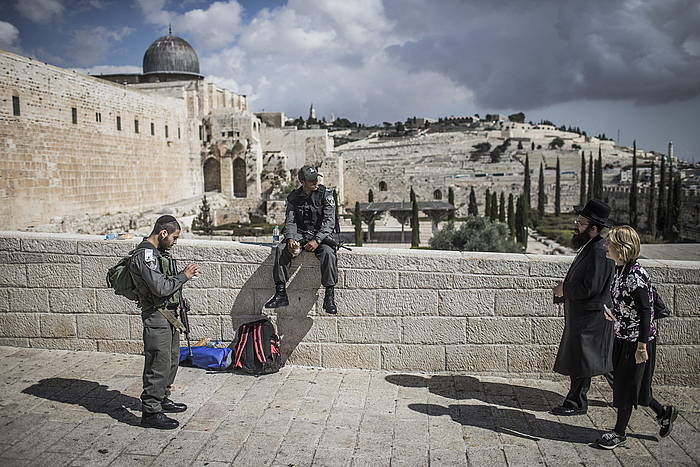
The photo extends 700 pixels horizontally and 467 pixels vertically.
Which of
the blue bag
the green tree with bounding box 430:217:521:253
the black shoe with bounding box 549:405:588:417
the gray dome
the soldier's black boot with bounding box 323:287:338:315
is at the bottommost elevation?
the green tree with bounding box 430:217:521:253

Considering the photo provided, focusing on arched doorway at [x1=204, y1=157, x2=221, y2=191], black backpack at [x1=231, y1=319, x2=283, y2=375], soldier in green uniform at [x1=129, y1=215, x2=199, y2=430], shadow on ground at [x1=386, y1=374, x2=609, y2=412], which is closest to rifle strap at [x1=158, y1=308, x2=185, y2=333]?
soldier in green uniform at [x1=129, y1=215, x2=199, y2=430]

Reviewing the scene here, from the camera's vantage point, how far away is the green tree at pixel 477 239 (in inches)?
776

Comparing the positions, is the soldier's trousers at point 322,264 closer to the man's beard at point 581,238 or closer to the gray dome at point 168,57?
the man's beard at point 581,238

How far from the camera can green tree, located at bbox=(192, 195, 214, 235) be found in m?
26.8

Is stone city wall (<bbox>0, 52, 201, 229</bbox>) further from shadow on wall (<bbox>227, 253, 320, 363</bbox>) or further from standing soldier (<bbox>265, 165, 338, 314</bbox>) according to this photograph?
standing soldier (<bbox>265, 165, 338, 314</bbox>)

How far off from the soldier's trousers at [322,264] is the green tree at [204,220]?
22.8 metres

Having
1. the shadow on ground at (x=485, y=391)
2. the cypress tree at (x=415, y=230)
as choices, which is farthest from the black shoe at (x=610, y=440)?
the cypress tree at (x=415, y=230)

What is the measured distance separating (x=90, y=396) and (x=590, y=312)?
331 cm

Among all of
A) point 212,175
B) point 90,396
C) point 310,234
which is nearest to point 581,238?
point 310,234

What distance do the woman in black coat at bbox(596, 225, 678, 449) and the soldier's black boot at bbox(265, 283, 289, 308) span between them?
2250 millimetres

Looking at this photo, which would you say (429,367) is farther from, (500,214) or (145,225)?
(500,214)

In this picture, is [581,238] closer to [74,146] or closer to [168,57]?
[74,146]

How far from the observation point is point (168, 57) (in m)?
36.6

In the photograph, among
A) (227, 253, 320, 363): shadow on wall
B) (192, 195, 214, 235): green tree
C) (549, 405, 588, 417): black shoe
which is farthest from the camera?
(192, 195, 214, 235): green tree
